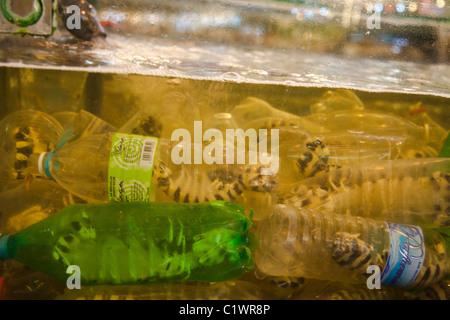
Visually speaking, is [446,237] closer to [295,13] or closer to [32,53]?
[295,13]

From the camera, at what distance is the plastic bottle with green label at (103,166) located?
88 centimetres

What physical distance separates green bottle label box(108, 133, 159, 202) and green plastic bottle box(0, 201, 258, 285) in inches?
2.2

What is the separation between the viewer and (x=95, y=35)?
3.84 feet

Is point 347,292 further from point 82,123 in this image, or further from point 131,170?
point 82,123

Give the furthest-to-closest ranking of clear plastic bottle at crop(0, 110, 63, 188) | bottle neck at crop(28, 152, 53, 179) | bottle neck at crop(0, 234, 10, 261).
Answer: clear plastic bottle at crop(0, 110, 63, 188) → bottle neck at crop(28, 152, 53, 179) → bottle neck at crop(0, 234, 10, 261)

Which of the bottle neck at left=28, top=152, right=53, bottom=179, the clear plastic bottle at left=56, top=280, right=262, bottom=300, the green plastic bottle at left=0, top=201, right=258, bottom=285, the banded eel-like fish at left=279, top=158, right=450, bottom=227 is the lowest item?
the clear plastic bottle at left=56, top=280, right=262, bottom=300

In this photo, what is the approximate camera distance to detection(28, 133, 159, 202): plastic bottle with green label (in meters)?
0.88

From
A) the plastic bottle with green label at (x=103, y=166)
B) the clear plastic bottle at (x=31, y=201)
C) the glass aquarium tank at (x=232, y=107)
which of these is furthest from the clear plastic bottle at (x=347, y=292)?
the clear plastic bottle at (x=31, y=201)

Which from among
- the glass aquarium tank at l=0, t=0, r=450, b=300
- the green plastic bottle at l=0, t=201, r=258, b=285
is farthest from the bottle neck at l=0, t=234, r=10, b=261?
the glass aquarium tank at l=0, t=0, r=450, b=300

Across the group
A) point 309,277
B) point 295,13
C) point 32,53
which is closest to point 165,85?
point 32,53

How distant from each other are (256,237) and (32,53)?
0.92 m

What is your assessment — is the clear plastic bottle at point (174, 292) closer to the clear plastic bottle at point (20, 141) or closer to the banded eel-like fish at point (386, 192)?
the banded eel-like fish at point (386, 192)

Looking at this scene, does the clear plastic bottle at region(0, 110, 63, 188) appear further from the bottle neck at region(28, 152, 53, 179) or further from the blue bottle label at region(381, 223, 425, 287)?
the blue bottle label at region(381, 223, 425, 287)

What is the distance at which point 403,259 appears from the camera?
828 millimetres
